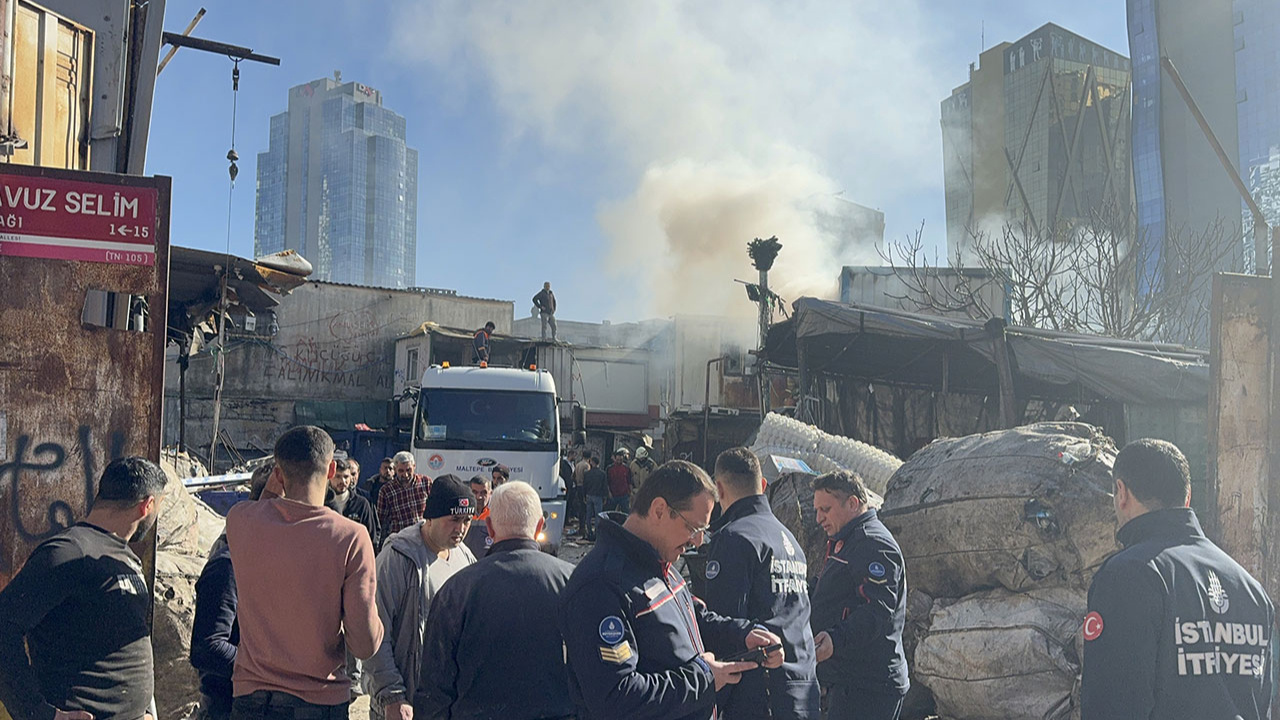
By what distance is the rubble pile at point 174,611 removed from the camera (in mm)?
5922

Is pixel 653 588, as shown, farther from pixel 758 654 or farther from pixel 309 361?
pixel 309 361

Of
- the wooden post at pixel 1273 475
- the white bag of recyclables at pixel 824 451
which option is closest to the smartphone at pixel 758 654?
the wooden post at pixel 1273 475

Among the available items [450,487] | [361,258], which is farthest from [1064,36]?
[361,258]

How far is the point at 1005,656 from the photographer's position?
20.5 ft

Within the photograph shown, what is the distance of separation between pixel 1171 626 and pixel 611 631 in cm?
169

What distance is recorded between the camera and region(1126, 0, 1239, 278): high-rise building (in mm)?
46531

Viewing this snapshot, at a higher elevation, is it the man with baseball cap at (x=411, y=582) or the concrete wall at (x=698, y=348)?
the concrete wall at (x=698, y=348)

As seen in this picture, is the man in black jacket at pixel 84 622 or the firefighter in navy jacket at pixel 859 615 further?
the firefighter in navy jacket at pixel 859 615

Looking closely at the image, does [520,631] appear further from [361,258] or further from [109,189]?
[361,258]

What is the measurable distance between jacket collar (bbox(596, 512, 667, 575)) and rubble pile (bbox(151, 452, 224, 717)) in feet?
11.8

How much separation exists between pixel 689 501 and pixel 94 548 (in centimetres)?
195

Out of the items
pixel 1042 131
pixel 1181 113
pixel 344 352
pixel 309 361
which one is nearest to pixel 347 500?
pixel 309 361

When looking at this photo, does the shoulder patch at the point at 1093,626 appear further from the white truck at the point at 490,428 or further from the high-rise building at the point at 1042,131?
the high-rise building at the point at 1042,131

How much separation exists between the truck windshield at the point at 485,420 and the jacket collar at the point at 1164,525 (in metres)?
9.95
